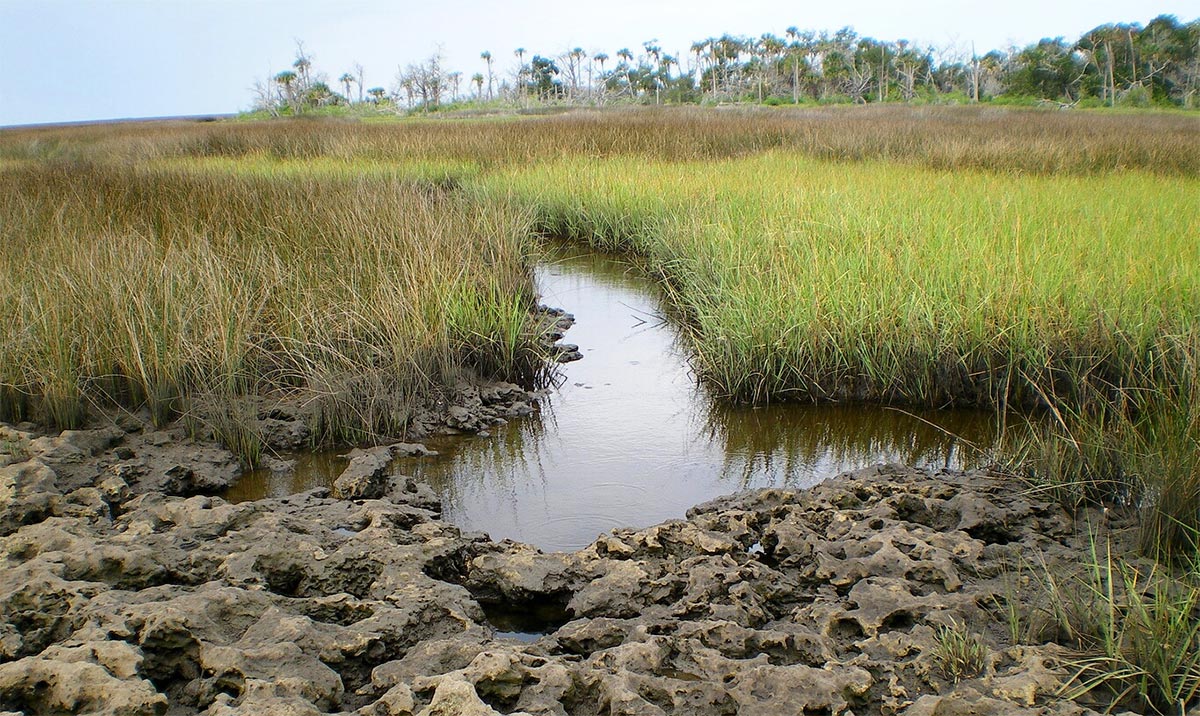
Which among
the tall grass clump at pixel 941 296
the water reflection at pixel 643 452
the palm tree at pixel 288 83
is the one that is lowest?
the water reflection at pixel 643 452

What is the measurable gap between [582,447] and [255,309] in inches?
88.9

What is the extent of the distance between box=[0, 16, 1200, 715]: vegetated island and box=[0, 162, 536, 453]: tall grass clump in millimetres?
29

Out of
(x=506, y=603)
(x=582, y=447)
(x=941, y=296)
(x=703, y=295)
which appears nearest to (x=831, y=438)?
(x=941, y=296)

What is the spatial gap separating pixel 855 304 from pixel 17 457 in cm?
423

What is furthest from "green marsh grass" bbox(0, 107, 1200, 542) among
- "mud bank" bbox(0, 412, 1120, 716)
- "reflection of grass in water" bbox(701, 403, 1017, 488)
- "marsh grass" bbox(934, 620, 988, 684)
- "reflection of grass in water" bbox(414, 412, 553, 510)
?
"marsh grass" bbox(934, 620, 988, 684)

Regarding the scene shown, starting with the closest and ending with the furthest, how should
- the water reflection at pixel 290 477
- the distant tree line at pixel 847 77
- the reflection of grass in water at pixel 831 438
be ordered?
1. the water reflection at pixel 290 477
2. the reflection of grass in water at pixel 831 438
3. the distant tree line at pixel 847 77

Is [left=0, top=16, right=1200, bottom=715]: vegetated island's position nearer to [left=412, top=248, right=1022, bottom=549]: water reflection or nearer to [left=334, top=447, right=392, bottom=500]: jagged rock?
[left=334, top=447, right=392, bottom=500]: jagged rock

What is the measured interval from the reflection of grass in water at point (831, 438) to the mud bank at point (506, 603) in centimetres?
64

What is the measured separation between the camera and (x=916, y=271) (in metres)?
5.23

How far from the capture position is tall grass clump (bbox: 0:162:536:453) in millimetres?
4344

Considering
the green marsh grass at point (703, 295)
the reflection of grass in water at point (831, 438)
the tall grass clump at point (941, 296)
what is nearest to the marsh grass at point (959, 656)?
the green marsh grass at point (703, 295)

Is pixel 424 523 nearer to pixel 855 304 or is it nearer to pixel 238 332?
pixel 238 332

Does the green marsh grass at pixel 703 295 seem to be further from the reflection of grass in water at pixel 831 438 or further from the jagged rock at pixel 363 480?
the jagged rock at pixel 363 480

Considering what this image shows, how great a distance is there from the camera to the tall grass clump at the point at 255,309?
4344 millimetres
